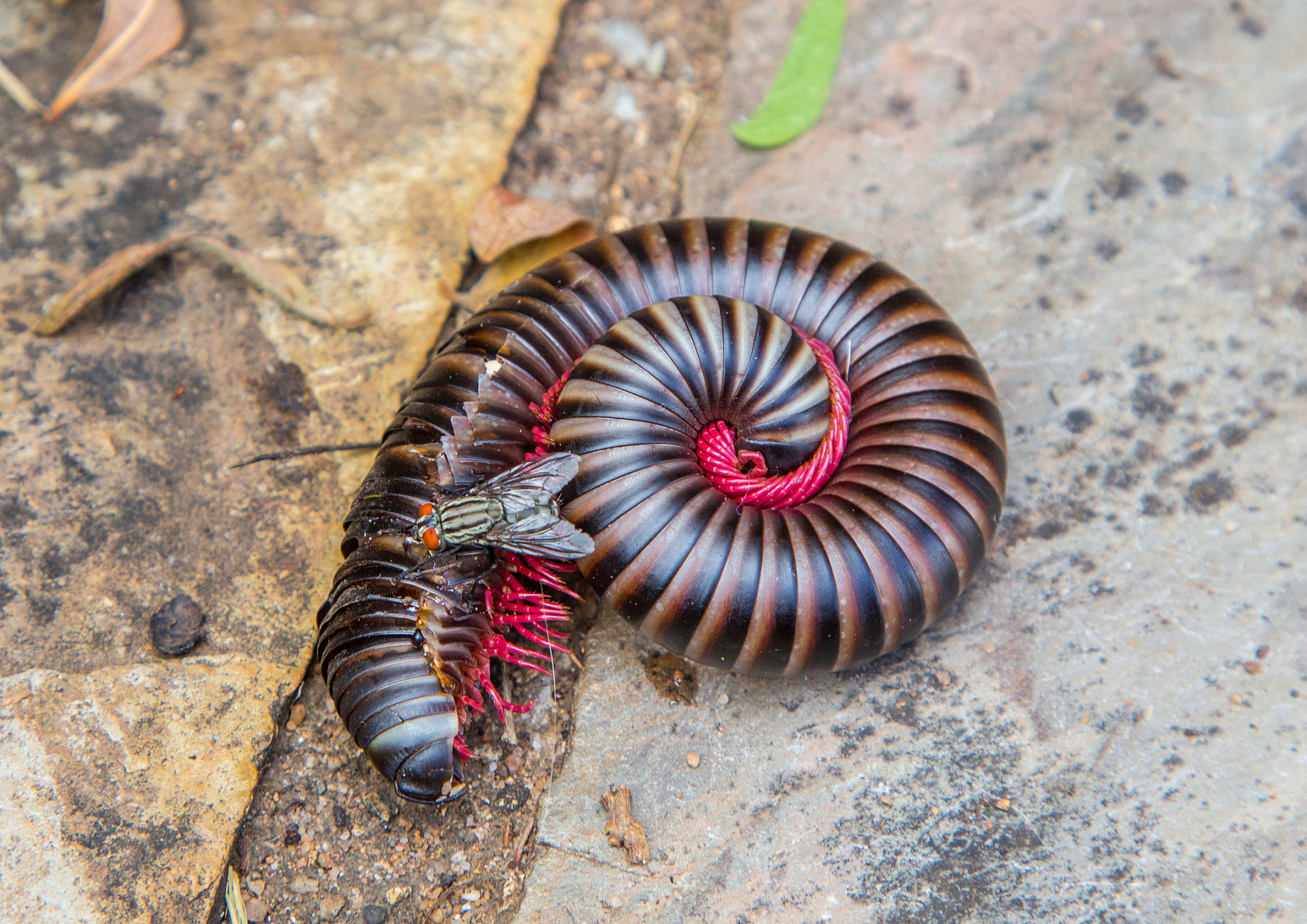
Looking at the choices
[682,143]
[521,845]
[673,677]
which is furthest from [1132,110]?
[521,845]

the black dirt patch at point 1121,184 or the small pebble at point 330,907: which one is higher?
the black dirt patch at point 1121,184

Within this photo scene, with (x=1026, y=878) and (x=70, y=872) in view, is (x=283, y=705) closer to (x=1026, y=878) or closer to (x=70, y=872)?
(x=70, y=872)

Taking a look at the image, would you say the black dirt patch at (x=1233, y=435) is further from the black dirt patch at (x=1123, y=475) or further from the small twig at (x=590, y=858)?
the small twig at (x=590, y=858)

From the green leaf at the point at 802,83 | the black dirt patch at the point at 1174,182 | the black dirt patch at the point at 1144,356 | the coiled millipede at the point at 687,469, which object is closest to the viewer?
the coiled millipede at the point at 687,469

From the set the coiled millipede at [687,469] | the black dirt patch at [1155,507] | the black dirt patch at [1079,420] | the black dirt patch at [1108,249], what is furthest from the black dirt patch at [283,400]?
the black dirt patch at [1108,249]

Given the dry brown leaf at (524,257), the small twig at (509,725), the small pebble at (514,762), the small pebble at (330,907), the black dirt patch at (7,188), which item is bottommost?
the small pebble at (330,907)

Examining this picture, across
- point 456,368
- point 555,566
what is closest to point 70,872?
point 555,566

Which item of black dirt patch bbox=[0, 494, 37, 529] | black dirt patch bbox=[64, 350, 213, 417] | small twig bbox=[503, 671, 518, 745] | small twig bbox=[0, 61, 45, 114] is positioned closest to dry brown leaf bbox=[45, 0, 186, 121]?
small twig bbox=[0, 61, 45, 114]

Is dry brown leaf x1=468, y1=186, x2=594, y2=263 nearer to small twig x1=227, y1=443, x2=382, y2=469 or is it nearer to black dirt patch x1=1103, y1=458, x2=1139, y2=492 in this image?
small twig x1=227, y1=443, x2=382, y2=469
